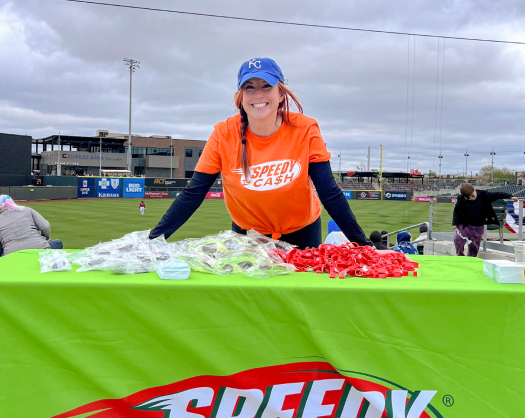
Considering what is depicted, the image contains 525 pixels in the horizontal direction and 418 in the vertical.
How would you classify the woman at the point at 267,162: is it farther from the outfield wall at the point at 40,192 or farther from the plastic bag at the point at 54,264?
the outfield wall at the point at 40,192

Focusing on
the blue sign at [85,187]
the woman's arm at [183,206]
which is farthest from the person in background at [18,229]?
the blue sign at [85,187]

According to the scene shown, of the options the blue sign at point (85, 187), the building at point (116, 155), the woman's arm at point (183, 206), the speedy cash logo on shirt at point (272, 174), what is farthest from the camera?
the building at point (116, 155)

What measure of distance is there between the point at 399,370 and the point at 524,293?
1.64ft

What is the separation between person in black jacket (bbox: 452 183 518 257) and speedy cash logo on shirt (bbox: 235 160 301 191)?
5936 millimetres

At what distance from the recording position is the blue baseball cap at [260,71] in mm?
1758

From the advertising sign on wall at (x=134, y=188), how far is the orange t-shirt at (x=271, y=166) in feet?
124

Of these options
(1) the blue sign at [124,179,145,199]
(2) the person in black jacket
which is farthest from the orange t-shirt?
(1) the blue sign at [124,179,145,199]

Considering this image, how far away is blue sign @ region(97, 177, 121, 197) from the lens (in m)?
36.2

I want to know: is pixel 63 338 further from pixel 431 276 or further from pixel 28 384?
pixel 431 276

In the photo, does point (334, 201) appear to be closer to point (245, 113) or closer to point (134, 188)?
point (245, 113)

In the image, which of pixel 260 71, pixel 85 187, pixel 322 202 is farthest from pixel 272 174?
pixel 85 187

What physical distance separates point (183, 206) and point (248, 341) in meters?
0.81

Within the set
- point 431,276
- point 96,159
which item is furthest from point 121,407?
point 96,159

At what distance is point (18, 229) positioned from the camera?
3600 mm
